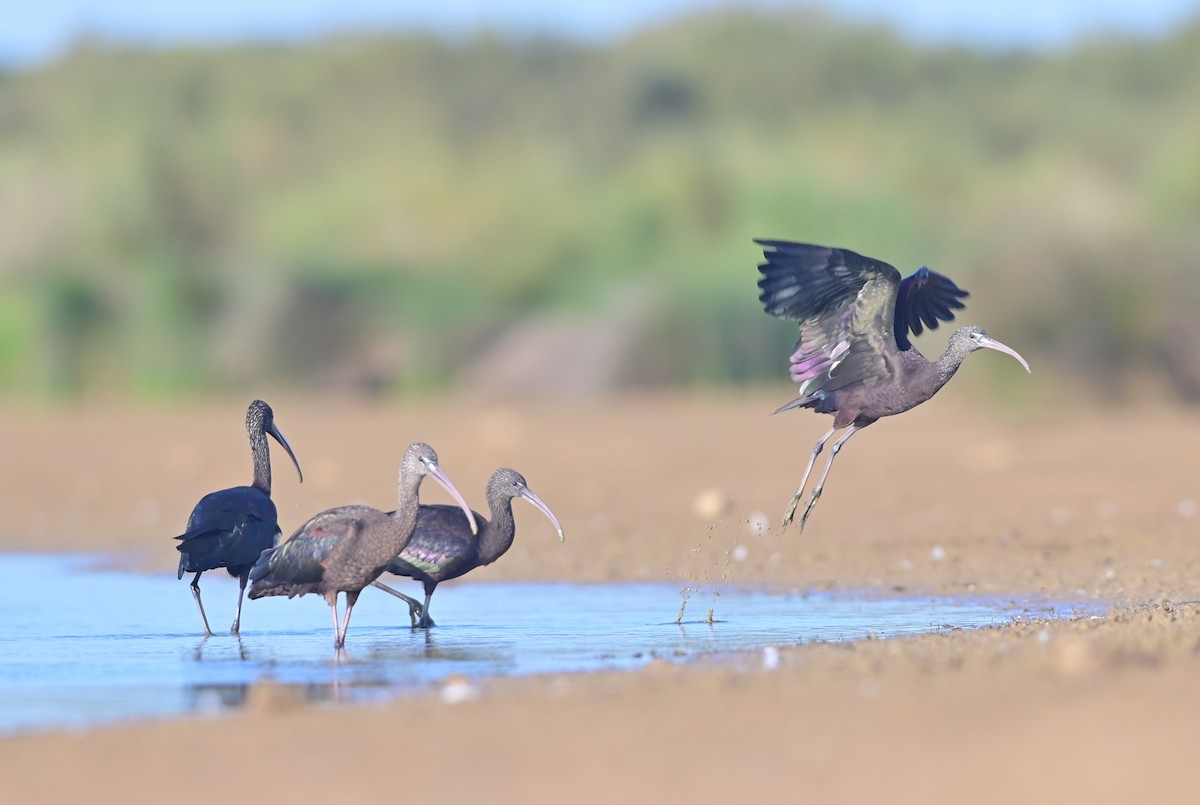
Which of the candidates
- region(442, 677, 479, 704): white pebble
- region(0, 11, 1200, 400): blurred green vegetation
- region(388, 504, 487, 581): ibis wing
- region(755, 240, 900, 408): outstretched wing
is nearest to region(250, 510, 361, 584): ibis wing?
region(388, 504, 487, 581): ibis wing

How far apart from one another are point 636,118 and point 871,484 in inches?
835

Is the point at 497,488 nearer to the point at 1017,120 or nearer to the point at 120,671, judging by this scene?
the point at 120,671

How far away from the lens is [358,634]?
10.5 meters

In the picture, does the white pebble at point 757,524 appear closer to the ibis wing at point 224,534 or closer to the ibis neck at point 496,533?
the ibis neck at point 496,533

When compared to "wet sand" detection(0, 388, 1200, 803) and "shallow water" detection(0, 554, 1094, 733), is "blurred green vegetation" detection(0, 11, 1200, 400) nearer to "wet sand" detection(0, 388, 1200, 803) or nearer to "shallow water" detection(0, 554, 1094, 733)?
"wet sand" detection(0, 388, 1200, 803)

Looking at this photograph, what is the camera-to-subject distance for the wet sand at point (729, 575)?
6.07m

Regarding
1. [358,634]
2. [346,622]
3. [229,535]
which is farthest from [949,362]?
[229,535]

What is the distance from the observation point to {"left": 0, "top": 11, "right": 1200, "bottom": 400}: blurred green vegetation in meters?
21.4

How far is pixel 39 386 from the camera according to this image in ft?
79.6

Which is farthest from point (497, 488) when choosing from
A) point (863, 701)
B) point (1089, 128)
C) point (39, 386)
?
point (1089, 128)

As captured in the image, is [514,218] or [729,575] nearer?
[729,575]

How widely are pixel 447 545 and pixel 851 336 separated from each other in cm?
258

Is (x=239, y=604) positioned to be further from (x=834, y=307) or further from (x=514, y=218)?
(x=514, y=218)

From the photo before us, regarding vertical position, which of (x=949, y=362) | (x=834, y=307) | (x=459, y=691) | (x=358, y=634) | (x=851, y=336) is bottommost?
(x=459, y=691)
